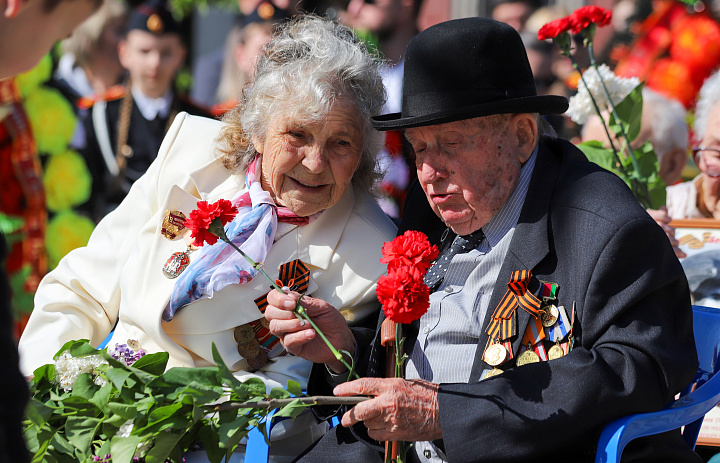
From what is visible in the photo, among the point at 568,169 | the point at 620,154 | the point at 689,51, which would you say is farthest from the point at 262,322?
the point at 689,51

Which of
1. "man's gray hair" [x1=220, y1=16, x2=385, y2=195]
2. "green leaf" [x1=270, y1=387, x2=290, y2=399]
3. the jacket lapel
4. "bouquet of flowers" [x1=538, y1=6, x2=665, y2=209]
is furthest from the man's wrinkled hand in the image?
"bouquet of flowers" [x1=538, y1=6, x2=665, y2=209]

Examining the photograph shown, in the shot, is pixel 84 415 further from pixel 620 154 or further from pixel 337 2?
pixel 337 2

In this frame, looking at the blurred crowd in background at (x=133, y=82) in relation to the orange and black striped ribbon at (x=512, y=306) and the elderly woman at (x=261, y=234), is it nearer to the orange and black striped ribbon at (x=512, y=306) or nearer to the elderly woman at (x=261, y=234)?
the elderly woman at (x=261, y=234)

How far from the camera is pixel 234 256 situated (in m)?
2.86

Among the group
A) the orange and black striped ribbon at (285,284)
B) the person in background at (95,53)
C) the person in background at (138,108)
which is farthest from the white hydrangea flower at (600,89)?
the person in background at (95,53)

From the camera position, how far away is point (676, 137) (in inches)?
170

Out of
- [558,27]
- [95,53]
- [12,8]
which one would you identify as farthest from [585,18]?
[95,53]

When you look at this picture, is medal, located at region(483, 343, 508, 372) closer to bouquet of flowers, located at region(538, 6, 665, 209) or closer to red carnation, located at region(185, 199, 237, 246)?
red carnation, located at region(185, 199, 237, 246)

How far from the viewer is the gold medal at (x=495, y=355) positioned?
7.29 feet

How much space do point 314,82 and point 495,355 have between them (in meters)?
1.20

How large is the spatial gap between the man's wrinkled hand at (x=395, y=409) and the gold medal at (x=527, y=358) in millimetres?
295

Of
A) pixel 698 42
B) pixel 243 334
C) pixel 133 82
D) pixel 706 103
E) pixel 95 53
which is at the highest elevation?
pixel 243 334

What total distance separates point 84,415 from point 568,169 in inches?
65.0

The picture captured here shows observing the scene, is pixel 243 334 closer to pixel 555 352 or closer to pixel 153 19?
pixel 555 352
